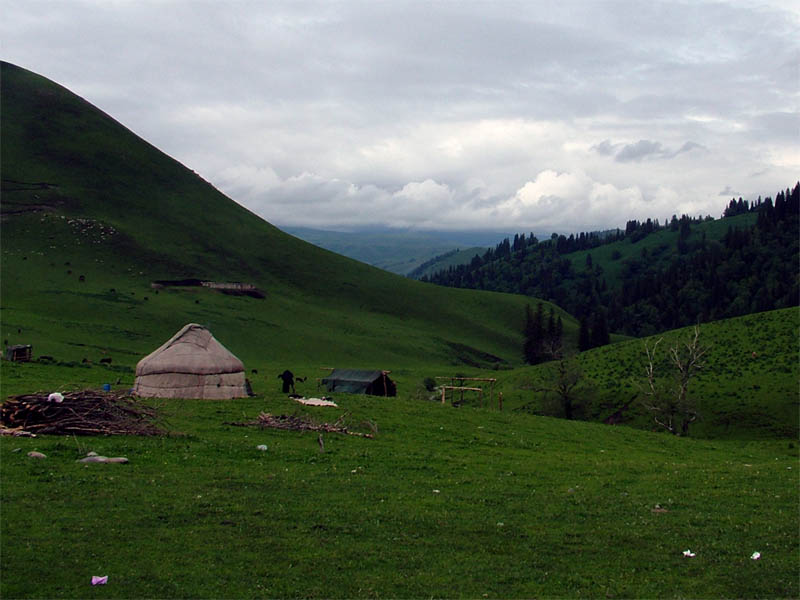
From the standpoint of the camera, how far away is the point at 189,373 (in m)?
35.5

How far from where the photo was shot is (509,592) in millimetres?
10945

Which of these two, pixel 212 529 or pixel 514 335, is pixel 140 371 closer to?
pixel 212 529

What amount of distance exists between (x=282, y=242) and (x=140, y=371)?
409 ft

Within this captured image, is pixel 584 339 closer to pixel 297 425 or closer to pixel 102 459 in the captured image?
pixel 297 425

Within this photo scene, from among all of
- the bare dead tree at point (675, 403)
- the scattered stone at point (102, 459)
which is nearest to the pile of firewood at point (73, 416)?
the scattered stone at point (102, 459)

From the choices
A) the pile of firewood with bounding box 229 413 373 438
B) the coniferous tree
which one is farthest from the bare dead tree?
the coniferous tree

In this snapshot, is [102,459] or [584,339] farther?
[584,339]

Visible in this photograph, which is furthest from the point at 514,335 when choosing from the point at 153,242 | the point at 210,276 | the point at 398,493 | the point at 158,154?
the point at 398,493

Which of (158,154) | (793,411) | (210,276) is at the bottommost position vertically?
(793,411)

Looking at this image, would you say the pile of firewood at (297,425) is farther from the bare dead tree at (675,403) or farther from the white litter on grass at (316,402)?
the bare dead tree at (675,403)

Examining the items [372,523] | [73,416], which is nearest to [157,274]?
[73,416]

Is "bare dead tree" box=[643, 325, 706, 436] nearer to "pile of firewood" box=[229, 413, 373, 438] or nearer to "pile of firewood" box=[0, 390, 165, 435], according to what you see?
"pile of firewood" box=[229, 413, 373, 438]

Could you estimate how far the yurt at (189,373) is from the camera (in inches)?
1390

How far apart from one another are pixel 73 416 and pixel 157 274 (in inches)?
3923
